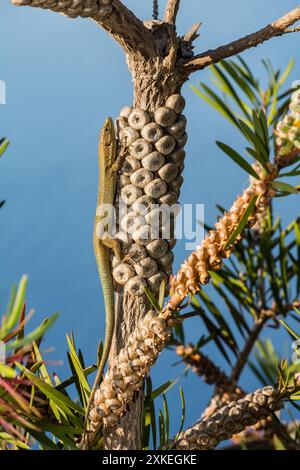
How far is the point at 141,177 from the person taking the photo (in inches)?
33.0

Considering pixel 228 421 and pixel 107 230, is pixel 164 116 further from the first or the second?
pixel 228 421

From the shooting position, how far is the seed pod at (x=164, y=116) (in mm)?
840

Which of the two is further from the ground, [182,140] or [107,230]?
[182,140]

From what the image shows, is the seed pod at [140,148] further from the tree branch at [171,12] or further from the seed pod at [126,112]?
the tree branch at [171,12]

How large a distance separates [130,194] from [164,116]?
3.9 inches

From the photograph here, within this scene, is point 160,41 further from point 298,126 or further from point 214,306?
point 214,306

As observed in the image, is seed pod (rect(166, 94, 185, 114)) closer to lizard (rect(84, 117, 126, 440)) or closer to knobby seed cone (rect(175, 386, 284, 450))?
lizard (rect(84, 117, 126, 440))

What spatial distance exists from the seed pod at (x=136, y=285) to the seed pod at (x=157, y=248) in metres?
0.03

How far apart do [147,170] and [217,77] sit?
1.32 ft

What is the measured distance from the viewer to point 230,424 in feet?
2.81

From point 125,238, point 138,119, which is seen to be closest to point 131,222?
point 125,238

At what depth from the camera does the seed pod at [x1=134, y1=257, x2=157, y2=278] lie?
841 mm

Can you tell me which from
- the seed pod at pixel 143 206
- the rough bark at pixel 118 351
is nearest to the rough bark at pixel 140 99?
the rough bark at pixel 118 351
